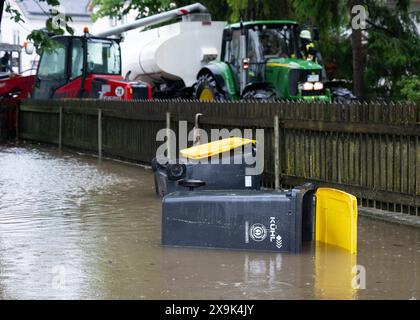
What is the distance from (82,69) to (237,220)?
2086 centimetres

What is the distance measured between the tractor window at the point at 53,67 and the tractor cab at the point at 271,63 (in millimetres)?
7290

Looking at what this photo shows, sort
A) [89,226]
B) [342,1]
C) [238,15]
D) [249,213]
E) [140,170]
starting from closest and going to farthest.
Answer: [249,213], [89,226], [140,170], [342,1], [238,15]

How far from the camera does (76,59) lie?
30844 mm

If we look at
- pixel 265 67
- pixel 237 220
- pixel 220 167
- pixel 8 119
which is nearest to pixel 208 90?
pixel 265 67

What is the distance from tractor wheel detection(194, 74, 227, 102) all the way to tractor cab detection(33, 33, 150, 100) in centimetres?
363

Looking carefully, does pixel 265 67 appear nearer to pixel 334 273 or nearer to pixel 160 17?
pixel 160 17

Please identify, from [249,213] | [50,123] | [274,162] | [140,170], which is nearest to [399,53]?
[50,123]

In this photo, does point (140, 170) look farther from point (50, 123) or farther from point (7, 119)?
point (7, 119)

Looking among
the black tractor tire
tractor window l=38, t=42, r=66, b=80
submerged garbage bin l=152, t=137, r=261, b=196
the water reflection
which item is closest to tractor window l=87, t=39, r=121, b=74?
tractor window l=38, t=42, r=66, b=80

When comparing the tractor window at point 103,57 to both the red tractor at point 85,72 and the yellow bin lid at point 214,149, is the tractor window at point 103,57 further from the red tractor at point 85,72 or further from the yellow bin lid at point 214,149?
the yellow bin lid at point 214,149

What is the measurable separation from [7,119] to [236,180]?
19371 mm

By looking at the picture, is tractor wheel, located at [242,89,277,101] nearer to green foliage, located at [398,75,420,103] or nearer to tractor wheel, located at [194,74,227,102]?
tractor wheel, located at [194,74,227,102]

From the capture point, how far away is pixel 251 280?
9016 mm

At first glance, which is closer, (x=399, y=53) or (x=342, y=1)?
(x=342, y=1)
